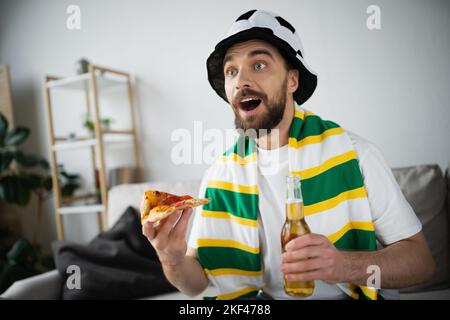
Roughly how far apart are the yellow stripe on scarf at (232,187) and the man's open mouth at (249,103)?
19 cm

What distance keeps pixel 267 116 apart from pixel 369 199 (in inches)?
10.8

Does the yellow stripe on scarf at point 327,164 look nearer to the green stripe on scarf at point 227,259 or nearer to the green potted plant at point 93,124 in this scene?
the green stripe on scarf at point 227,259

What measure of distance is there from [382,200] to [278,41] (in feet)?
1.29

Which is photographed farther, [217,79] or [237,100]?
[217,79]

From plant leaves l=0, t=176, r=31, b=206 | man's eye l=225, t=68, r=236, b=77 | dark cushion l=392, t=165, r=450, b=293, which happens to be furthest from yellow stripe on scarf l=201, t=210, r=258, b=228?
plant leaves l=0, t=176, r=31, b=206

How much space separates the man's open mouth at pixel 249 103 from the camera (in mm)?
775

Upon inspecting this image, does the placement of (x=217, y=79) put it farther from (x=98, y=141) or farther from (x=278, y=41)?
(x=98, y=141)

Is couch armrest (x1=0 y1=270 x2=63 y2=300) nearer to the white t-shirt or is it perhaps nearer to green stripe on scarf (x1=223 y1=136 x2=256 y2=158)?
the white t-shirt

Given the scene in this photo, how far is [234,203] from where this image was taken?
0.90 metres

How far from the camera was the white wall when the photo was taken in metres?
0.86

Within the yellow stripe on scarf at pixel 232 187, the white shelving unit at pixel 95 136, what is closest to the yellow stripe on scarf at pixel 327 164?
the yellow stripe on scarf at pixel 232 187

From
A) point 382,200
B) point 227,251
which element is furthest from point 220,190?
point 382,200

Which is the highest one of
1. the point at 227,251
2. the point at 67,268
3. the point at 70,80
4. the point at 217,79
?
the point at 70,80

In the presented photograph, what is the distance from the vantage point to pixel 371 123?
3.27ft
